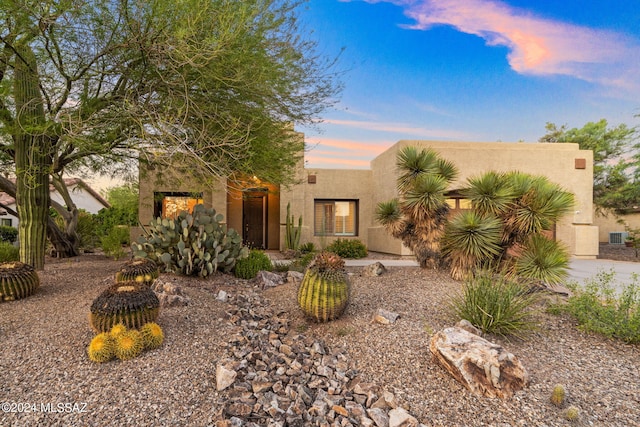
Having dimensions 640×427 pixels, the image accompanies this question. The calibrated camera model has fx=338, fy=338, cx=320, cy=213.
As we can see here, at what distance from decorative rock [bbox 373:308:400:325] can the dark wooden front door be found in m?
11.4

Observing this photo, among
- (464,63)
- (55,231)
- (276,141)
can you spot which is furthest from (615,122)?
(55,231)

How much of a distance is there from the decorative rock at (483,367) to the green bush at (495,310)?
93 cm

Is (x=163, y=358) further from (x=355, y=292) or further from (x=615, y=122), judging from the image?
(x=615, y=122)

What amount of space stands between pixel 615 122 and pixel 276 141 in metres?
23.5

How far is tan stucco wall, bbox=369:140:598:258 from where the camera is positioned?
13617 mm

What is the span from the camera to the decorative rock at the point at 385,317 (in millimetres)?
4582

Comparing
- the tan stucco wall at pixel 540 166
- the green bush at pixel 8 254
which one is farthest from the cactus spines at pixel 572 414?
the green bush at pixel 8 254

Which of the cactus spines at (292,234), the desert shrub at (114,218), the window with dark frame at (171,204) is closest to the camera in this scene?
the cactus spines at (292,234)

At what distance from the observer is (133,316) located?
3.88 meters

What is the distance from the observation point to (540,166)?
45.3 ft

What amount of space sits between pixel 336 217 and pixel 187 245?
9.43 m

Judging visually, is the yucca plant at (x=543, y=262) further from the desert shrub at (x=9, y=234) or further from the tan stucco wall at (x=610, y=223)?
the desert shrub at (x=9, y=234)

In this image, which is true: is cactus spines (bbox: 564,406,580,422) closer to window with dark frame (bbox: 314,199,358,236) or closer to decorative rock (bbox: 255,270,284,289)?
decorative rock (bbox: 255,270,284,289)

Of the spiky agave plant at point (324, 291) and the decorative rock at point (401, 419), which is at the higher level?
the spiky agave plant at point (324, 291)
